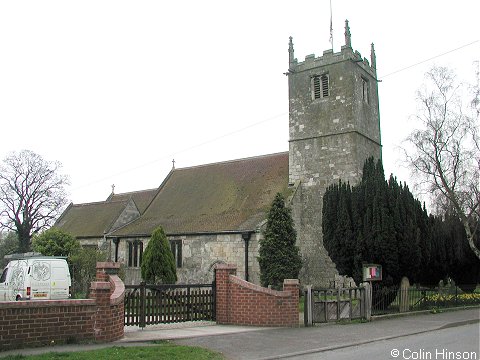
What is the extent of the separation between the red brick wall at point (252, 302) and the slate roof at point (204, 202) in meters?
10.9

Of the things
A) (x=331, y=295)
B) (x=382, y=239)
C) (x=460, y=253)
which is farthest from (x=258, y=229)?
(x=460, y=253)

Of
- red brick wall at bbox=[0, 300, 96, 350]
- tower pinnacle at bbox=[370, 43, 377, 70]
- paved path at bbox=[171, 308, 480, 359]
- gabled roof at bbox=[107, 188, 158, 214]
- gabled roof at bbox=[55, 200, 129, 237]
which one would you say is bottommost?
paved path at bbox=[171, 308, 480, 359]

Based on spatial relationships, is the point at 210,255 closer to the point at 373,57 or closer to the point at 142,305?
the point at 142,305

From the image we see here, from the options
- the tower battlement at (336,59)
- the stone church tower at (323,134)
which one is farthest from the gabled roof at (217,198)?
the tower battlement at (336,59)

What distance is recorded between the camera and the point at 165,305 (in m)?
14.4

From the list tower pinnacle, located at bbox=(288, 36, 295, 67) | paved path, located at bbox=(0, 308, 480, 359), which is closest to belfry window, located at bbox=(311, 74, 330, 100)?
tower pinnacle, located at bbox=(288, 36, 295, 67)

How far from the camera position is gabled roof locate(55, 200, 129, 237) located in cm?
3403

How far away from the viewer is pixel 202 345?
11047 mm

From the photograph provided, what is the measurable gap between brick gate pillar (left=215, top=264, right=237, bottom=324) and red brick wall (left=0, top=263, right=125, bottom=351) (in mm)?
4037

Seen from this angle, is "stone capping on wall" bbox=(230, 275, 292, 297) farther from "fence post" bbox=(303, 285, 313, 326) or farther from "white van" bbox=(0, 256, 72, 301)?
"white van" bbox=(0, 256, 72, 301)

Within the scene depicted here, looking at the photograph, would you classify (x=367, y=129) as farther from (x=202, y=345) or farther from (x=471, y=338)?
(x=202, y=345)

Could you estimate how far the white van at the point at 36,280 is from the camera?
1723 centimetres

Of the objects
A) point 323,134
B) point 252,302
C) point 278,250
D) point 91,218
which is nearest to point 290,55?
point 323,134

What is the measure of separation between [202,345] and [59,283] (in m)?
8.99
